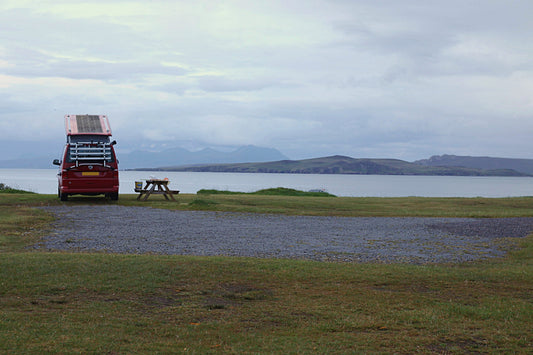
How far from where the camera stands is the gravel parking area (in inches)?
516

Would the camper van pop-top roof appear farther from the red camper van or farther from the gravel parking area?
the gravel parking area

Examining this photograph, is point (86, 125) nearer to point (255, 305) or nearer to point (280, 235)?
point (280, 235)

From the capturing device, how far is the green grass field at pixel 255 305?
21.0 ft

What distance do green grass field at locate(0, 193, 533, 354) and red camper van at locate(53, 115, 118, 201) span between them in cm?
1306

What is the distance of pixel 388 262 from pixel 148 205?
57.2 feet

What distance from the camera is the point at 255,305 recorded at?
8.15 metres

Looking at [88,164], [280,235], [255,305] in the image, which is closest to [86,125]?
[88,164]

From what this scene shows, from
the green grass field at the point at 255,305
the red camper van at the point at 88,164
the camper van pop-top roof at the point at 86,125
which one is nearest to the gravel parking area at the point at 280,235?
the green grass field at the point at 255,305

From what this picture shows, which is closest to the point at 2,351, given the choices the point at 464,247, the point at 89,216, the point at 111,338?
the point at 111,338

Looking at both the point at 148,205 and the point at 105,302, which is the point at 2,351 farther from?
the point at 148,205

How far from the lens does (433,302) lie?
841cm

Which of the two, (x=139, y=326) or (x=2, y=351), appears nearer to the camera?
(x=2, y=351)

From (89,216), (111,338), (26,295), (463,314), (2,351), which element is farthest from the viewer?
(89,216)

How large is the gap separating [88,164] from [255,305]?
1926 cm
